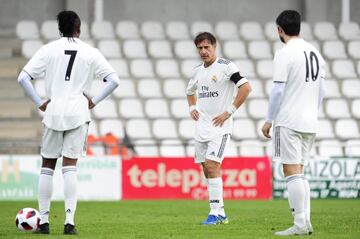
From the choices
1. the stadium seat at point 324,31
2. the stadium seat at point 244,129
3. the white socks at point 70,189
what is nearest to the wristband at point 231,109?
the white socks at point 70,189

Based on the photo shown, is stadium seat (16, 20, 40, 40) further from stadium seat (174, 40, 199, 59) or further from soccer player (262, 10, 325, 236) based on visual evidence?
soccer player (262, 10, 325, 236)

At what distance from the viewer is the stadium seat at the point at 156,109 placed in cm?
2338

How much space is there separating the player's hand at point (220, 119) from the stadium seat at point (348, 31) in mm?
15190

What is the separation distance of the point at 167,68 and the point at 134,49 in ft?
3.38

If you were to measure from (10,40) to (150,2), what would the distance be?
3858mm

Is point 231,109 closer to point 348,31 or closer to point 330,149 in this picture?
point 330,149

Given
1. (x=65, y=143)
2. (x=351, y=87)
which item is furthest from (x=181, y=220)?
(x=351, y=87)

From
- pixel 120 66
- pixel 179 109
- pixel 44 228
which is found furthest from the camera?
pixel 120 66

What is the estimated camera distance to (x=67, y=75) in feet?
31.8

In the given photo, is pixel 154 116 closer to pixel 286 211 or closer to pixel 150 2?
pixel 150 2

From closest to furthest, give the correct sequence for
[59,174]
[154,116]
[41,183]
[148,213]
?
[41,183]
[148,213]
[59,174]
[154,116]

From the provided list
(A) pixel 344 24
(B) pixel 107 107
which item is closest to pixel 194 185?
(B) pixel 107 107

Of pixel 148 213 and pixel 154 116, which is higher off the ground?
pixel 154 116

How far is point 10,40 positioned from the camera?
82.5ft
